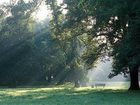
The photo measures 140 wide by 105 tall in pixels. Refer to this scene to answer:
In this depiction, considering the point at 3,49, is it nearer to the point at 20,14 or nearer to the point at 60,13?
the point at 20,14

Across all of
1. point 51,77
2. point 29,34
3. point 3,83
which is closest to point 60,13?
point 29,34

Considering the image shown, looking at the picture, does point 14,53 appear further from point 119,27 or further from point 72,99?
point 72,99

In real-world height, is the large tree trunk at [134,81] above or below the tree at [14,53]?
below

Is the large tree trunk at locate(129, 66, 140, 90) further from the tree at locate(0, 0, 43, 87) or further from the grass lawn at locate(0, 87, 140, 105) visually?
the tree at locate(0, 0, 43, 87)

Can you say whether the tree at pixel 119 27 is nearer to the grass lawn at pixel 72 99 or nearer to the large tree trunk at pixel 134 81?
the large tree trunk at pixel 134 81

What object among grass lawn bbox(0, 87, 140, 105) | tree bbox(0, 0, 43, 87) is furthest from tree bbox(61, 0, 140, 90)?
tree bbox(0, 0, 43, 87)

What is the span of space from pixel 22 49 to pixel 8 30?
463 centimetres

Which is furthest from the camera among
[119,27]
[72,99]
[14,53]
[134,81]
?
[14,53]

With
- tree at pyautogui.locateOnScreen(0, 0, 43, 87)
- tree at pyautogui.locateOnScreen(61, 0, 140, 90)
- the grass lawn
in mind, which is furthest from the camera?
tree at pyautogui.locateOnScreen(0, 0, 43, 87)

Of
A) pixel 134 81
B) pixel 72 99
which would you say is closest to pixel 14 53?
pixel 134 81

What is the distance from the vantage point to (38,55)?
271 ft

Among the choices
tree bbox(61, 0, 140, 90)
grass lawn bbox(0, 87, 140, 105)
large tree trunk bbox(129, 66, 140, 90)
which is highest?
tree bbox(61, 0, 140, 90)

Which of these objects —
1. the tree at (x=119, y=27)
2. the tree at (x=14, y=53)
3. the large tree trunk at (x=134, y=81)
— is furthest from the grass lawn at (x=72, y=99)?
the tree at (x=14, y=53)

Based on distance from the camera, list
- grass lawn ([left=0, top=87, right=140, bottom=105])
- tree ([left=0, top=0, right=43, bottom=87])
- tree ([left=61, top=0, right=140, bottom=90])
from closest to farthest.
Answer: grass lawn ([left=0, top=87, right=140, bottom=105])
tree ([left=61, top=0, right=140, bottom=90])
tree ([left=0, top=0, right=43, bottom=87])
